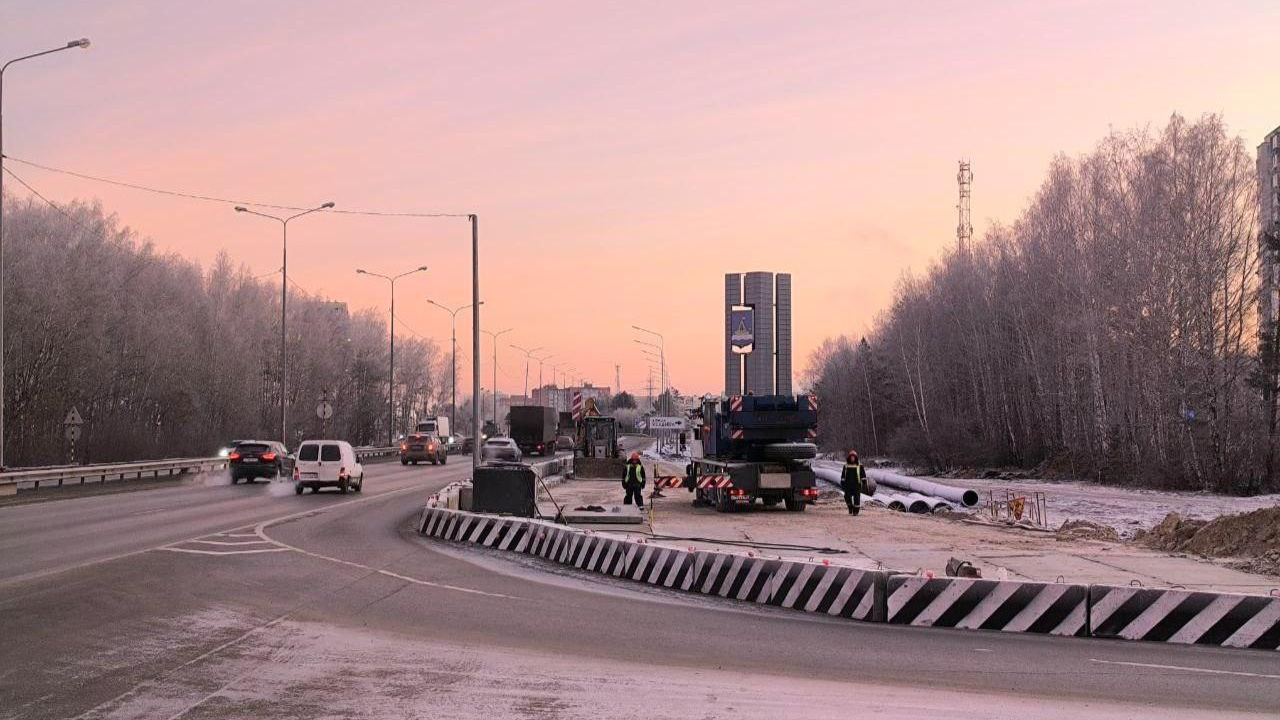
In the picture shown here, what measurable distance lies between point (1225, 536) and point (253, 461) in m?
36.1

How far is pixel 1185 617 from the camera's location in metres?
11.9

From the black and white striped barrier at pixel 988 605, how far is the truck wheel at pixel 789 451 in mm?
16353

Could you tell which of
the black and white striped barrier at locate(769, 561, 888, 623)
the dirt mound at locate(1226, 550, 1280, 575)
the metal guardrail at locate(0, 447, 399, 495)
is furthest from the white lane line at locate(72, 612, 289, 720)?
the metal guardrail at locate(0, 447, 399, 495)

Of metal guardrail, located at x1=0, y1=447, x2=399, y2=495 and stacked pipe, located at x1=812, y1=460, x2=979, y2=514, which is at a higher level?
metal guardrail, located at x1=0, y1=447, x2=399, y2=495

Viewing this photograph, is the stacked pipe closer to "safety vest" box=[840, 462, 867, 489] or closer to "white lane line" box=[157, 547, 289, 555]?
"safety vest" box=[840, 462, 867, 489]

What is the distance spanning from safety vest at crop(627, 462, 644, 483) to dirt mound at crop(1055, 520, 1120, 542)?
10.7 meters

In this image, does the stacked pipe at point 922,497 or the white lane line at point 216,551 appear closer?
the white lane line at point 216,551

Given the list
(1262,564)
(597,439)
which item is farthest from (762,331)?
(1262,564)

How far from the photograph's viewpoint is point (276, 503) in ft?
106

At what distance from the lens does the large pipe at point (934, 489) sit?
116ft

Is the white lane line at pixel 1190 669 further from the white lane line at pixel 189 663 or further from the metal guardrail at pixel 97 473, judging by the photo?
the metal guardrail at pixel 97 473

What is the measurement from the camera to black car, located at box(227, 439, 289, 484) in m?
45.0

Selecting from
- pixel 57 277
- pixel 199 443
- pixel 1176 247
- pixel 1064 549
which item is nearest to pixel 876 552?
pixel 1064 549

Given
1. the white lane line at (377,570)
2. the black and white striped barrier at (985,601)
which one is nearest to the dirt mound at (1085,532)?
the black and white striped barrier at (985,601)
